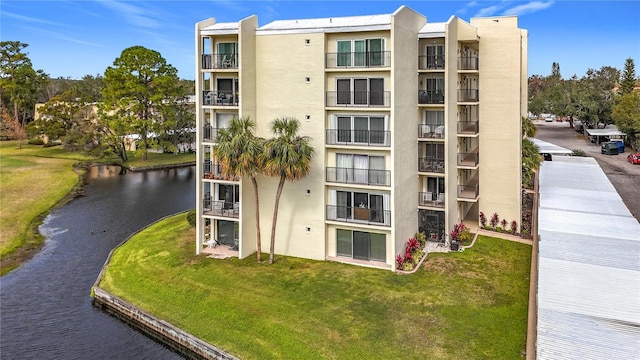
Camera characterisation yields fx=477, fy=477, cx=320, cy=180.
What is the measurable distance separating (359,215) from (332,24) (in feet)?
37.1

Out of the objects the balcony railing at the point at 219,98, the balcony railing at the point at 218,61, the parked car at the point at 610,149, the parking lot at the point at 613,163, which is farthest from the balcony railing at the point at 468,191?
the parked car at the point at 610,149

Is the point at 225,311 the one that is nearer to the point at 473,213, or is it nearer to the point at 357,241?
the point at 357,241

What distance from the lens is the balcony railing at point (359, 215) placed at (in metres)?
27.3

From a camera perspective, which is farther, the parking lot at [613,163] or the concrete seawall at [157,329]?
the parking lot at [613,163]

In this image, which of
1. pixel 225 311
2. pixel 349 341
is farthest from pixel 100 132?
pixel 349 341

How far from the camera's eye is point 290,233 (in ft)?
96.9

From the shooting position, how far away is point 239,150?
26.3 meters

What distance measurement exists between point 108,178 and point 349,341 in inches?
2170

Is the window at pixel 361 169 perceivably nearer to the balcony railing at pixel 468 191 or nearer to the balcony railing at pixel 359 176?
the balcony railing at pixel 359 176

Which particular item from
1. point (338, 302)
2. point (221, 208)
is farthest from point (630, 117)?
point (338, 302)

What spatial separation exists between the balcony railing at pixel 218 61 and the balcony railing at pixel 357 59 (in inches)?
235

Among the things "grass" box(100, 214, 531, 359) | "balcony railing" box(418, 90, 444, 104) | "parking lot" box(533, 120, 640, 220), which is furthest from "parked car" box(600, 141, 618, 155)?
"balcony railing" box(418, 90, 444, 104)

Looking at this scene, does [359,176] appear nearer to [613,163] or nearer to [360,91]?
[360,91]

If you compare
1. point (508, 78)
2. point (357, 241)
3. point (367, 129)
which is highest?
point (508, 78)
